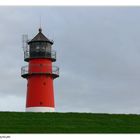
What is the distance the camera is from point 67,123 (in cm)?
1966

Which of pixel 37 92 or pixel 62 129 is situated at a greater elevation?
pixel 37 92

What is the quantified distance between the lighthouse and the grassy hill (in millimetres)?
7755

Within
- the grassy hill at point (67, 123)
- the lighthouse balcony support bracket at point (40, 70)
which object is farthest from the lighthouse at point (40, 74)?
the grassy hill at point (67, 123)

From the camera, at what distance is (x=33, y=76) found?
97.1 ft

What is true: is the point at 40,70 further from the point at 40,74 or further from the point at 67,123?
the point at 67,123

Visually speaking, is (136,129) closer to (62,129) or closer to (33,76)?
(62,129)

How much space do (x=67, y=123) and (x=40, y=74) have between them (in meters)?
10.2

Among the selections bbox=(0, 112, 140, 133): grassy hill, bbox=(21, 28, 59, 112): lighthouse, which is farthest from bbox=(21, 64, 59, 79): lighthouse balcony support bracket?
bbox=(0, 112, 140, 133): grassy hill

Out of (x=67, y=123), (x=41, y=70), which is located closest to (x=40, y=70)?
(x=41, y=70)
